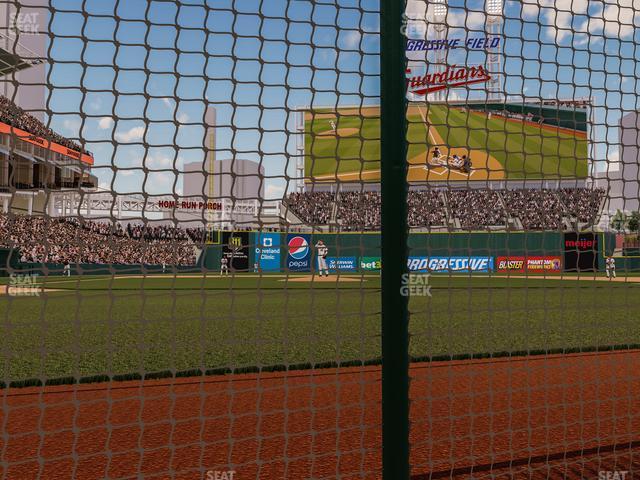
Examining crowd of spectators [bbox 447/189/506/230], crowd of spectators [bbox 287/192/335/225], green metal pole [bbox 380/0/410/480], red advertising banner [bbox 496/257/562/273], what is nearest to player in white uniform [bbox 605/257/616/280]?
crowd of spectators [bbox 287/192/335/225]

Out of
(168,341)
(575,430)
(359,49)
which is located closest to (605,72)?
(359,49)

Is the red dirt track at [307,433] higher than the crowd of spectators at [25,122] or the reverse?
the reverse

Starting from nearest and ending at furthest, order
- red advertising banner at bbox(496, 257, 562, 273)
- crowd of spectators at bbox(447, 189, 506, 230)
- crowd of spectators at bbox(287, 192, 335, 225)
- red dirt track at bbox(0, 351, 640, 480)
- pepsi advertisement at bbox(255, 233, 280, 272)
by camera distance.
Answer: red dirt track at bbox(0, 351, 640, 480) < crowd of spectators at bbox(287, 192, 335, 225) < red advertising banner at bbox(496, 257, 562, 273) < pepsi advertisement at bbox(255, 233, 280, 272) < crowd of spectators at bbox(447, 189, 506, 230)

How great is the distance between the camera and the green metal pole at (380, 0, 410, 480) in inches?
83.0

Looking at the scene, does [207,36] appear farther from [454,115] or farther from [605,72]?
[454,115]

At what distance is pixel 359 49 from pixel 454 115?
36166 mm

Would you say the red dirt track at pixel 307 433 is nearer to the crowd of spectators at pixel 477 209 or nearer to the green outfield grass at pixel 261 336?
the green outfield grass at pixel 261 336

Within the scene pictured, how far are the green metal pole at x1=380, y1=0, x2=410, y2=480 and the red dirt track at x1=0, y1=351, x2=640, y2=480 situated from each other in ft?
1.74

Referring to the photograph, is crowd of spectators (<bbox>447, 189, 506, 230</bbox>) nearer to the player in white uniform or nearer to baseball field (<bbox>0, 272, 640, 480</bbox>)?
the player in white uniform

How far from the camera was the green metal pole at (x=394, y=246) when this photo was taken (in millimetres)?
2107

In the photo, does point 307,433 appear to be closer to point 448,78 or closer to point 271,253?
point 448,78

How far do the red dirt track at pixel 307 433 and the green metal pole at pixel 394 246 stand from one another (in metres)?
0.53

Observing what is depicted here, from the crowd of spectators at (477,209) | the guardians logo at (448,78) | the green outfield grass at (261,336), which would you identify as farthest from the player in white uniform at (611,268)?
the crowd of spectators at (477,209)

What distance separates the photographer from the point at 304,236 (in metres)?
24.0
